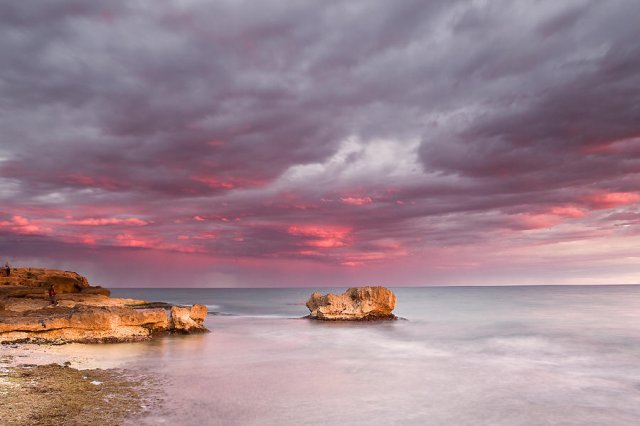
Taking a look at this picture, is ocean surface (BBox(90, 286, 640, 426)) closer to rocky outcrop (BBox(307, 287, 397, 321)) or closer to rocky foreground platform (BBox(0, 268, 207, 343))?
rocky foreground platform (BBox(0, 268, 207, 343))

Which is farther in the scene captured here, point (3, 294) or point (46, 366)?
point (3, 294)

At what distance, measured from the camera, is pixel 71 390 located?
1443 cm

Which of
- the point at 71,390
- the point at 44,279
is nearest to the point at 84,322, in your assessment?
the point at 71,390

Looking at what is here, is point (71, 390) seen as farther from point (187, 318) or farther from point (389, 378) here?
point (187, 318)

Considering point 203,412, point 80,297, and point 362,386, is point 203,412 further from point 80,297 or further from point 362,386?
point 80,297

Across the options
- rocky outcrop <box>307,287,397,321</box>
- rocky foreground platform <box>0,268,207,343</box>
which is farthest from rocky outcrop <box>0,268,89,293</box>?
rocky outcrop <box>307,287,397,321</box>

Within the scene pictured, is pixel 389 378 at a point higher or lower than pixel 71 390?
lower

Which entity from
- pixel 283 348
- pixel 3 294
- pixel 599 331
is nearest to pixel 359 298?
pixel 283 348

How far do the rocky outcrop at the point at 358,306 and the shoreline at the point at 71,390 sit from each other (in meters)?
31.0

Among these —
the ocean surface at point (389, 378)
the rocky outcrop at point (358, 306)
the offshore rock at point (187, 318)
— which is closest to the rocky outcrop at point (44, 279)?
the offshore rock at point (187, 318)

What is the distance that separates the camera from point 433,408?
16125 mm

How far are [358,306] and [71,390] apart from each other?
125ft

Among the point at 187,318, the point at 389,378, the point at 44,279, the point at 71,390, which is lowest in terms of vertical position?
the point at 389,378

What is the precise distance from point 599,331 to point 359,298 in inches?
983
